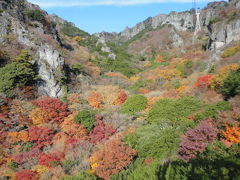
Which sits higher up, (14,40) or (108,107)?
(14,40)

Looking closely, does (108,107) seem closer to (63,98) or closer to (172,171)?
(63,98)

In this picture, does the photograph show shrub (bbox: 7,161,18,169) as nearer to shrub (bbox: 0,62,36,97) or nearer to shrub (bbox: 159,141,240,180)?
shrub (bbox: 0,62,36,97)

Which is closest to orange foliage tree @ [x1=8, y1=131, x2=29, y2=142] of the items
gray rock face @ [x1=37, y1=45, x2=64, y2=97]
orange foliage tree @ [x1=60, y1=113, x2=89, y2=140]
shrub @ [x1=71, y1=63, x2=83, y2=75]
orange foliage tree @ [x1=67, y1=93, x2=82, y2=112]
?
orange foliage tree @ [x1=60, y1=113, x2=89, y2=140]

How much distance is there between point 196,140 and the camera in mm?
19375

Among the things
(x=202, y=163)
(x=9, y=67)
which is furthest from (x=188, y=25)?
(x=202, y=163)

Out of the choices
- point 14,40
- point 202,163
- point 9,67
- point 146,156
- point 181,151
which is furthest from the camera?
point 14,40

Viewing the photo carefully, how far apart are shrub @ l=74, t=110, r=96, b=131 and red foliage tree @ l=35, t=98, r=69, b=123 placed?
94.5 inches

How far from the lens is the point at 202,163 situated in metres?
13.3

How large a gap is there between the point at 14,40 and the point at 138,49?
2251 inches

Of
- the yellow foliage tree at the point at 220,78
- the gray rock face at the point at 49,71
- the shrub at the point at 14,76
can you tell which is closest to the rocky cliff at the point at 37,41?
the gray rock face at the point at 49,71

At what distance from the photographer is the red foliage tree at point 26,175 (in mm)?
19675

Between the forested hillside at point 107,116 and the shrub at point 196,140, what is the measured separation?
8 centimetres

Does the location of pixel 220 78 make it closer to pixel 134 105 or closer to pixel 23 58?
pixel 134 105

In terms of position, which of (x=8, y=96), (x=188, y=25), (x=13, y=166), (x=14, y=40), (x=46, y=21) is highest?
(x=188, y=25)
